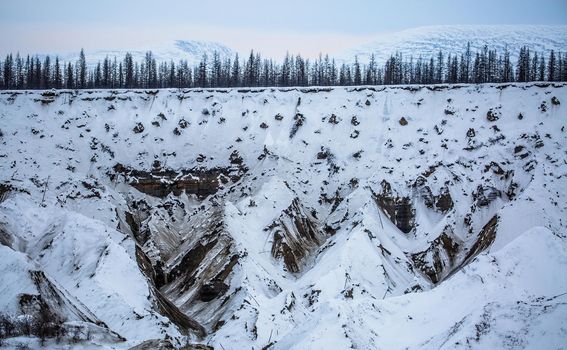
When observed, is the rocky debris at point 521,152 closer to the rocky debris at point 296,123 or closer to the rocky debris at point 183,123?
the rocky debris at point 296,123

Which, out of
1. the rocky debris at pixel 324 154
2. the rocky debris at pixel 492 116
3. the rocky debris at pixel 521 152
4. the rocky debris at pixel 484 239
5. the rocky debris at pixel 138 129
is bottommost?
the rocky debris at pixel 484 239

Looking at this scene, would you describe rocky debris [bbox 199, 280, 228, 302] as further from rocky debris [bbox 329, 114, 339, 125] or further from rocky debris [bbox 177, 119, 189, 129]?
rocky debris [bbox 329, 114, 339, 125]

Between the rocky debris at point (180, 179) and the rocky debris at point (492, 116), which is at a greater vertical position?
the rocky debris at point (492, 116)

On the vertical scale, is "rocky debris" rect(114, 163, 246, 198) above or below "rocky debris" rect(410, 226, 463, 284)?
above

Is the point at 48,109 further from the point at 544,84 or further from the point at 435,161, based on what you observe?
the point at 544,84

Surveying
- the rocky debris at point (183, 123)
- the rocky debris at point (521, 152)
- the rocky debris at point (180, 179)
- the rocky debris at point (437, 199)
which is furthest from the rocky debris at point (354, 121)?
the rocky debris at point (183, 123)

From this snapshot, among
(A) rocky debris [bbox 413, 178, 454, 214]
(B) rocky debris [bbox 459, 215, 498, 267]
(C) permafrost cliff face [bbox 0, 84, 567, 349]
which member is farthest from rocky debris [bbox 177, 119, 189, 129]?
(B) rocky debris [bbox 459, 215, 498, 267]

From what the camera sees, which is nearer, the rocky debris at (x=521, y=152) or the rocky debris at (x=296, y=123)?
the rocky debris at (x=521, y=152)

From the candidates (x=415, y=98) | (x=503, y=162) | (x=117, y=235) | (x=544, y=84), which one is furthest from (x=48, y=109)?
(x=544, y=84)
